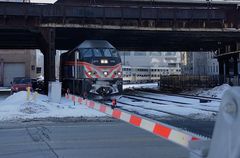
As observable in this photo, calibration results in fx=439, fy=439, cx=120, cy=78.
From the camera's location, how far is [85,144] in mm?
10719

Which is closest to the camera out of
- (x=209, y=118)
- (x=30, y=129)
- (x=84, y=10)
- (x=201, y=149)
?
(x=201, y=149)

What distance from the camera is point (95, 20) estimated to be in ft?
117

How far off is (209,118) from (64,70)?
852 inches

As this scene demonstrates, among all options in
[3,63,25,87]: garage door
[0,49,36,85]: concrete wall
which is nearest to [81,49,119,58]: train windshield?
[0,49,36,85]: concrete wall

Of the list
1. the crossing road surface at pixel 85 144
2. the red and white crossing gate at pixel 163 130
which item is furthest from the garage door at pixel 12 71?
the red and white crossing gate at pixel 163 130

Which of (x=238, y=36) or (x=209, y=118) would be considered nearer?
(x=209, y=118)

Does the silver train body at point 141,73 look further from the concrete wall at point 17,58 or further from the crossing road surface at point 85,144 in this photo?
the crossing road surface at point 85,144

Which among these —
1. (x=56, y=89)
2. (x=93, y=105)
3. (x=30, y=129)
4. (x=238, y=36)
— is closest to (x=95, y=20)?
(x=56, y=89)

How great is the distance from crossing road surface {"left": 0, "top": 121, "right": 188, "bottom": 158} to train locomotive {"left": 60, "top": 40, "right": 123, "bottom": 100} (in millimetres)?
13320

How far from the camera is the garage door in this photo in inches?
2956

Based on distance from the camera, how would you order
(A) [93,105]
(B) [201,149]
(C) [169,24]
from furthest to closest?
(C) [169,24] → (A) [93,105] → (B) [201,149]

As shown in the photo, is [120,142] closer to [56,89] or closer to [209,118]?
[209,118]

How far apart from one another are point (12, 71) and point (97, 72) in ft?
163

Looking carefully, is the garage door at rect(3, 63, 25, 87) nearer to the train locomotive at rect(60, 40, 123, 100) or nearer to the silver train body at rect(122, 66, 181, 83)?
the silver train body at rect(122, 66, 181, 83)
